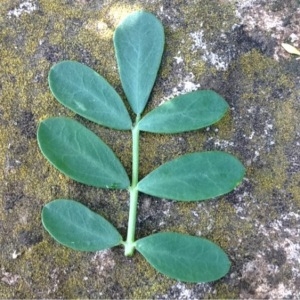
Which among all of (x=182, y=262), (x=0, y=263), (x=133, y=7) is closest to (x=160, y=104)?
(x=133, y=7)

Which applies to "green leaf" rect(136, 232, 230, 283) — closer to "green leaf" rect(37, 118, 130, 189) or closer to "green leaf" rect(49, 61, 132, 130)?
"green leaf" rect(37, 118, 130, 189)

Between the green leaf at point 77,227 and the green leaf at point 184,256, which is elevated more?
the green leaf at point 77,227

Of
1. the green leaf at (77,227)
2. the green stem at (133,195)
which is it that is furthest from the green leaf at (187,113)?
the green leaf at (77,227)

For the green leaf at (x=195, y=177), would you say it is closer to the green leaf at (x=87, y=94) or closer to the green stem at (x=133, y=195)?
the green stem at (x=133, y=195)

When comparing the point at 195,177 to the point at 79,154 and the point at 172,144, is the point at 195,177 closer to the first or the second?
the point at 172,144

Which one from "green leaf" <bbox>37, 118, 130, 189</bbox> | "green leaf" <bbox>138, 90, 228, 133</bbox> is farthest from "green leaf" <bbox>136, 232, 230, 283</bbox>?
"green leaf" <bbox>138, 90, 228, 133</bbox>

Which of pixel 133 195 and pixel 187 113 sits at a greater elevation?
pixel 187 113

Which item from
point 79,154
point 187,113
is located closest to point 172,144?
point 187,113
